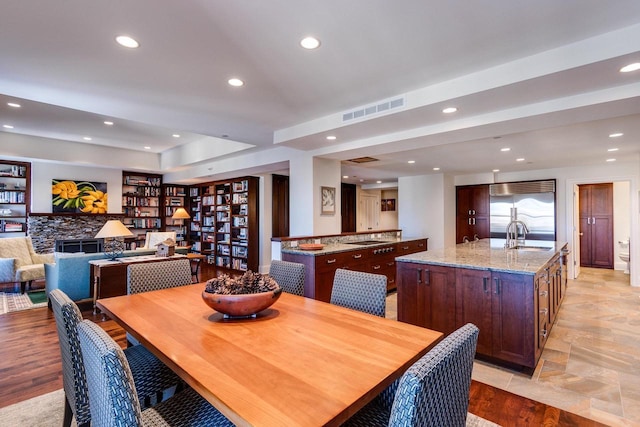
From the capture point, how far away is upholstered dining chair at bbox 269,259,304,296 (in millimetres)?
2516

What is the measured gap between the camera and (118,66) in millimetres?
2615

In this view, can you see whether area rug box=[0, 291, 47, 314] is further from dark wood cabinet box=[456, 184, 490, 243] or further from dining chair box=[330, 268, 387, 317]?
dark wood cabinet box=[456, 184, 490, 243]

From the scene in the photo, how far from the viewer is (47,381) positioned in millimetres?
2500

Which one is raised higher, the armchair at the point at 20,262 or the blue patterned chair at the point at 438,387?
the blue patterned chair at the point at 438,387

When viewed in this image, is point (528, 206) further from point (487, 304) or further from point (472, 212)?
point (487, 304)

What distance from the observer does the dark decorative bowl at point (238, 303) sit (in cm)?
162

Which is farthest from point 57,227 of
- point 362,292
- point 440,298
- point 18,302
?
point 440,298

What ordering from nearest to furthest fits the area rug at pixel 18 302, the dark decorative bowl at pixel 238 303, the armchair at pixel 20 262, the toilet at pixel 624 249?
the dark decorative bowl at pixel 238 303
the area rug at pixel 18 302
the armchair at pixel 20 262
the toilet at pixel 624 249

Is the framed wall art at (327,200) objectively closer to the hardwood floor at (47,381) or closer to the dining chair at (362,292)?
the dining chair at (362,292)

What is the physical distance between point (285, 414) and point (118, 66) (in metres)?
2.87

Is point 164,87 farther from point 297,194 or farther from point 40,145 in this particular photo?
point 40,145

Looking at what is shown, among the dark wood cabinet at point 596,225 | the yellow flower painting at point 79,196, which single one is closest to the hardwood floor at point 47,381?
the yellow flower painting at point 79,196

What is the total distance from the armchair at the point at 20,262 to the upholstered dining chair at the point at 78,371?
4.83m

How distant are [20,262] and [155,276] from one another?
192 inches
